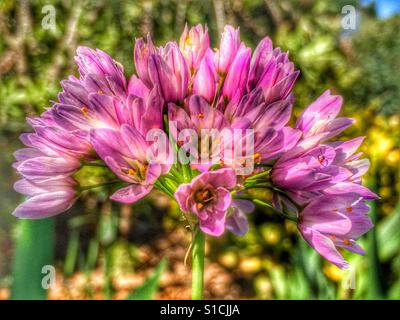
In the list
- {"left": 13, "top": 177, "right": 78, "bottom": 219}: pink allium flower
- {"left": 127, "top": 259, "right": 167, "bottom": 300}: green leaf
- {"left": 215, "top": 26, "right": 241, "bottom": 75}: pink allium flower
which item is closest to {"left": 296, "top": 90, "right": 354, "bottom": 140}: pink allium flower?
{"left": 215, "top": 26, "right": 241, "bottom": 75}: pink allium flower

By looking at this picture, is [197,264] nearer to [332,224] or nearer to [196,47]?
[332,224]

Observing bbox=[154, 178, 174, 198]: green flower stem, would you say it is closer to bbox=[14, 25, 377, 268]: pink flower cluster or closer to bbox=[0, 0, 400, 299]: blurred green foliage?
bbox=[14, 25, 377, 268]: pink flower cluster

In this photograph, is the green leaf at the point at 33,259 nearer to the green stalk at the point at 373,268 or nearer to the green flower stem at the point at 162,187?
the green flower stem at the point at 162,187

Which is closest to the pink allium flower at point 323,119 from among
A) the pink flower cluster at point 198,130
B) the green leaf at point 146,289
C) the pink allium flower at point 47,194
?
the pink flower cluster at point 198,130

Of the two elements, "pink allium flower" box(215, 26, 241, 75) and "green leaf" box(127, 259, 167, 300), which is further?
"green leaf" box(127, 259, 167, 300)

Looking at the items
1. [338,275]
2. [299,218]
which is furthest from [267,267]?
[299,218]

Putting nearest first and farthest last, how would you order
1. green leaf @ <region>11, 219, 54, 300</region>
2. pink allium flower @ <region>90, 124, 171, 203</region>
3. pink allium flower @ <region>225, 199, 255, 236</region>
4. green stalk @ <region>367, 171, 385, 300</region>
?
1. pink allium flower @ <region>90, 124, 171, 203</region>
2. pink allium flower @ <region>225, 199, 255, 236</region>
3. green leaf @ <region>11, 219, 54, 300</region>
4. green stalk @ <region>367, 171, 385, 300</region>

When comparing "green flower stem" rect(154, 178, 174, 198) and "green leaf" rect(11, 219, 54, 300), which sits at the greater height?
"green flower stem" rect(154, 178, 174, 198)
